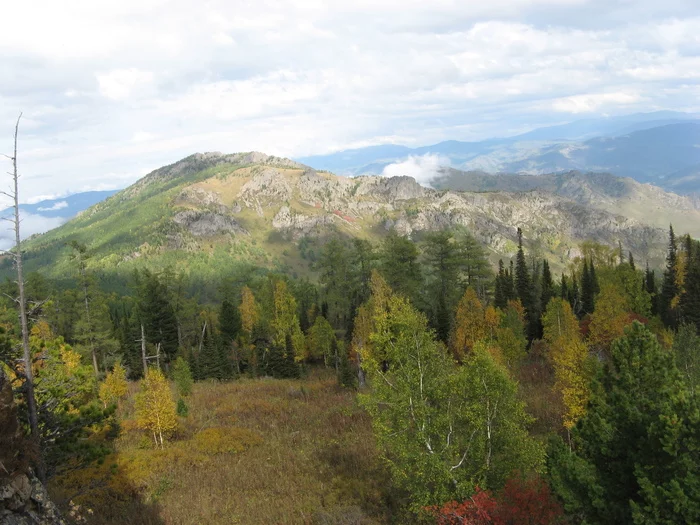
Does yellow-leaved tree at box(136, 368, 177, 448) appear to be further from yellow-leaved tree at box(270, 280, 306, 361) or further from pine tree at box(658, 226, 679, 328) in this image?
pine tree at box(658, 226, 679, 328)

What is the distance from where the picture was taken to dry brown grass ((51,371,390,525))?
63.3ft

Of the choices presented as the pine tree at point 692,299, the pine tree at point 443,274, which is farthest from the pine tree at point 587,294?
the pine tree at point 443,274

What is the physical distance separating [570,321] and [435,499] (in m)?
34.1

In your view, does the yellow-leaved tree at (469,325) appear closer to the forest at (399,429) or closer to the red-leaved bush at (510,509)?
the forest at (399,429)

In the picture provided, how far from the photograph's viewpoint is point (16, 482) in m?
10.6

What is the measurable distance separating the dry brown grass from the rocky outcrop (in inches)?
109

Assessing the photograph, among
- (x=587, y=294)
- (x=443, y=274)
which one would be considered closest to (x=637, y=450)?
(x=443, y=274)

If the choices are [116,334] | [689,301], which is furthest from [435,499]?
[116,334]

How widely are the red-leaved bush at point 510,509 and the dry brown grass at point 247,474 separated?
494 cm

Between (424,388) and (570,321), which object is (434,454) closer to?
(424,388)

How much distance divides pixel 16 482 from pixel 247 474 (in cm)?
1505

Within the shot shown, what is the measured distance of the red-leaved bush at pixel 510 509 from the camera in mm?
13727

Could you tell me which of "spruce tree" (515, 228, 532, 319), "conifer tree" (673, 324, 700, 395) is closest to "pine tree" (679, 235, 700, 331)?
"spruce tree" (515, 228, 532, 319)

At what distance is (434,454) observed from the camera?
15922 millimetres
